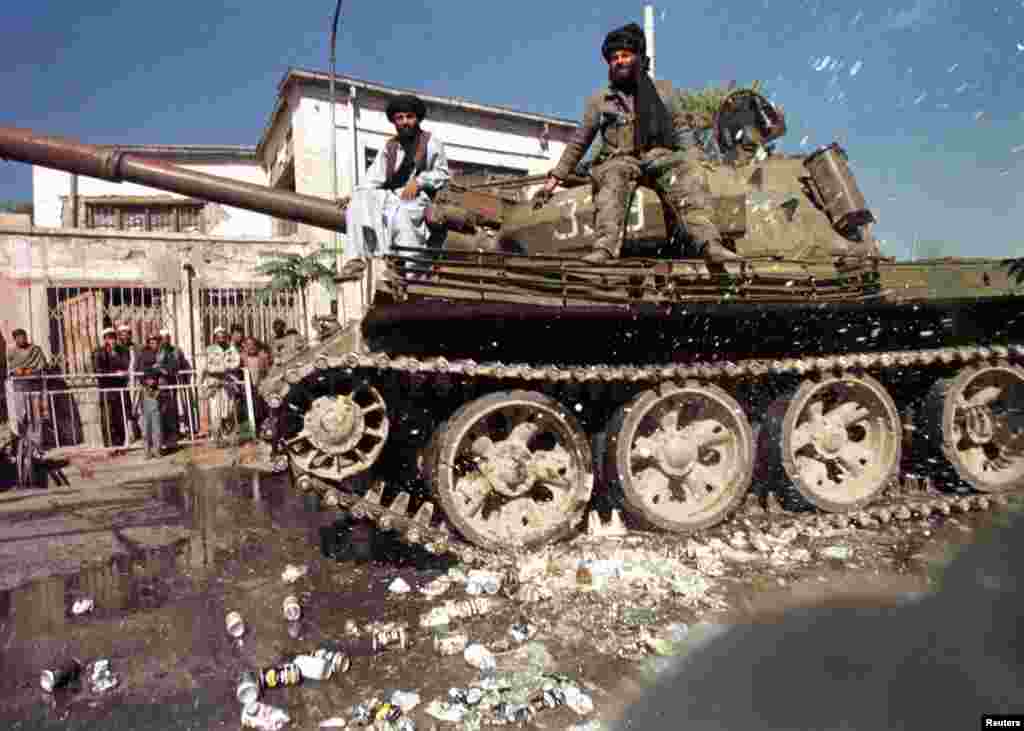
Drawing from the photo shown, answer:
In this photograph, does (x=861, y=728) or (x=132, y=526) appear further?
(x=132, y=526)

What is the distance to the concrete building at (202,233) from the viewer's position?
525 inches

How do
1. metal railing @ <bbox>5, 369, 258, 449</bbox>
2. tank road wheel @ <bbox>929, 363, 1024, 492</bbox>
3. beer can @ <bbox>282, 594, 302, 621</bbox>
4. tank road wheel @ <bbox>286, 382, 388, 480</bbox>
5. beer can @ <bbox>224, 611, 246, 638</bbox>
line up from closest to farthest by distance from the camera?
beer can @ <bbox>224, 611, 246, 638</bbox>
beer can @ <bbox>282, 594, 302, 621</bbox>
tank road wheel @ <bbox>286, 382, 388, 480</bbox>
tank road wheel @ <bbox>929, 363, 1024, 492</bbox>
metal railing @ <bbox>5, 369, 258, 449</bbox>

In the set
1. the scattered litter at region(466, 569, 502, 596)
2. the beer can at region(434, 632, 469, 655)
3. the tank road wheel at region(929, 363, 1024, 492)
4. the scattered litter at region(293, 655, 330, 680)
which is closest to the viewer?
the scattered litter at region(293, 655, 330, 680)

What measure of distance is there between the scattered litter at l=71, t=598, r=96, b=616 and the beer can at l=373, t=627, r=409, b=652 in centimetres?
214

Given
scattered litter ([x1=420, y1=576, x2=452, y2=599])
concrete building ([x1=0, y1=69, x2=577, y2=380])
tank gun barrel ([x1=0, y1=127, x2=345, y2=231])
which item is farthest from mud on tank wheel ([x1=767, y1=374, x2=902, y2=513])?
concrete building ([x1=0, y1=69, x2=577, y2=380])

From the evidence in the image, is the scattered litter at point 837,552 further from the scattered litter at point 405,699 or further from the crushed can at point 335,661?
the crushed can at point 335,661

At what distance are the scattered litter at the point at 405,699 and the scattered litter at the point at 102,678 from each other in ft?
5.00

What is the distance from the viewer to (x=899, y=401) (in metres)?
6.64

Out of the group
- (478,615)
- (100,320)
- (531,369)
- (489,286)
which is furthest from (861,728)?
(100,320)

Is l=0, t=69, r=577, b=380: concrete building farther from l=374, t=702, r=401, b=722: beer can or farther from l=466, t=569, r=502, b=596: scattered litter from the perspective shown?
l=374, t=702, r=401, b=722: beer can

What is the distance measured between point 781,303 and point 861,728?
3316 millimetres

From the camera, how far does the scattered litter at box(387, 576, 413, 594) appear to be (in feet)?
15.3

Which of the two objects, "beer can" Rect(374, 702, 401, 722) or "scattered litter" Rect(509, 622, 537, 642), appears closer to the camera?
"beer can" Rect(374, 702, 401, 722)

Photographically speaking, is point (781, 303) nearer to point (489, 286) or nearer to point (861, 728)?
point (489, 286)
